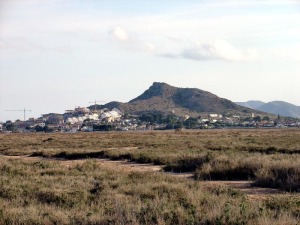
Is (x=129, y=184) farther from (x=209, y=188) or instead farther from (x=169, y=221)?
(x=169, y=221)

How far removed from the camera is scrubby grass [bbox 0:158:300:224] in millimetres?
10320

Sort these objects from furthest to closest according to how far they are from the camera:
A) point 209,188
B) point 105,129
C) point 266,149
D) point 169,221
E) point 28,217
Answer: point 105,129
point 266,149
point 209,188
point 28,217
point 169,221

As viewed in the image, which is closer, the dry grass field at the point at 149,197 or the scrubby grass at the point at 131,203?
the scrubby grass at the point at 131,203

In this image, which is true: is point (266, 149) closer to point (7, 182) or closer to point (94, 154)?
point (94, 154)

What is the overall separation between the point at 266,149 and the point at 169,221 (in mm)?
27580

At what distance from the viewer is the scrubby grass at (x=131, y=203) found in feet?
33.9

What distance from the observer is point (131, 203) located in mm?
12578

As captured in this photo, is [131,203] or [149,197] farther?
[149,197]

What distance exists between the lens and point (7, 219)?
36.1ft

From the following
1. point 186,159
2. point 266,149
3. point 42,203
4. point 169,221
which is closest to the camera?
point 169,221

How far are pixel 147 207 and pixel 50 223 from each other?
2061 millimetres

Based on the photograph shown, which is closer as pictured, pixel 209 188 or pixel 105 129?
pixel 209 188

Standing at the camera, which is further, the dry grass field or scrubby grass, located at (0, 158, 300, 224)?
the dry grass field

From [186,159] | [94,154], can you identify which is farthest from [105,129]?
[186,159]
